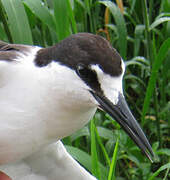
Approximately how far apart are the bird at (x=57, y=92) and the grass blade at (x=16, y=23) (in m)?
0.15

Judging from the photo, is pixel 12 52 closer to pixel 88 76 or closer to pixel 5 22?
pixel 88 76

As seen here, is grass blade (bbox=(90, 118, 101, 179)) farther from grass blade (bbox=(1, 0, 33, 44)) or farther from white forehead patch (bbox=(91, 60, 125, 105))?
grass blade (bbox=(1, 0, 33, 44))

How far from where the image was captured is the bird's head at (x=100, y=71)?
80cm

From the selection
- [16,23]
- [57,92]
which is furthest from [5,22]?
[57,92]

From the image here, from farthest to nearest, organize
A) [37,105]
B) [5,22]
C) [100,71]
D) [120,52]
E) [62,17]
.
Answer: [120,52] < [5,22] < [62,17] < [37,105] < [100,71]

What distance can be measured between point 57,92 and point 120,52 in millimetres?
559

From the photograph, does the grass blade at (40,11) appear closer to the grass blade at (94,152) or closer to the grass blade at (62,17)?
the grass blade at (62,17)

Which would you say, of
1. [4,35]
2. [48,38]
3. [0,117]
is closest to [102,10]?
[48,38]

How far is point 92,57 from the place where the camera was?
80 centimetres

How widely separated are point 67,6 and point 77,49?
350 millimetres

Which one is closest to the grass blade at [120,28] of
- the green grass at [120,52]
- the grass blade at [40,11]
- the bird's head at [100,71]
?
the green grass at [120,52]

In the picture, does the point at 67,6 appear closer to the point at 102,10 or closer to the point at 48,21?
the point at 48,21

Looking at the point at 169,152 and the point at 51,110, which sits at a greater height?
the point at 51,110

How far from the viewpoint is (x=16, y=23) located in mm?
1146
